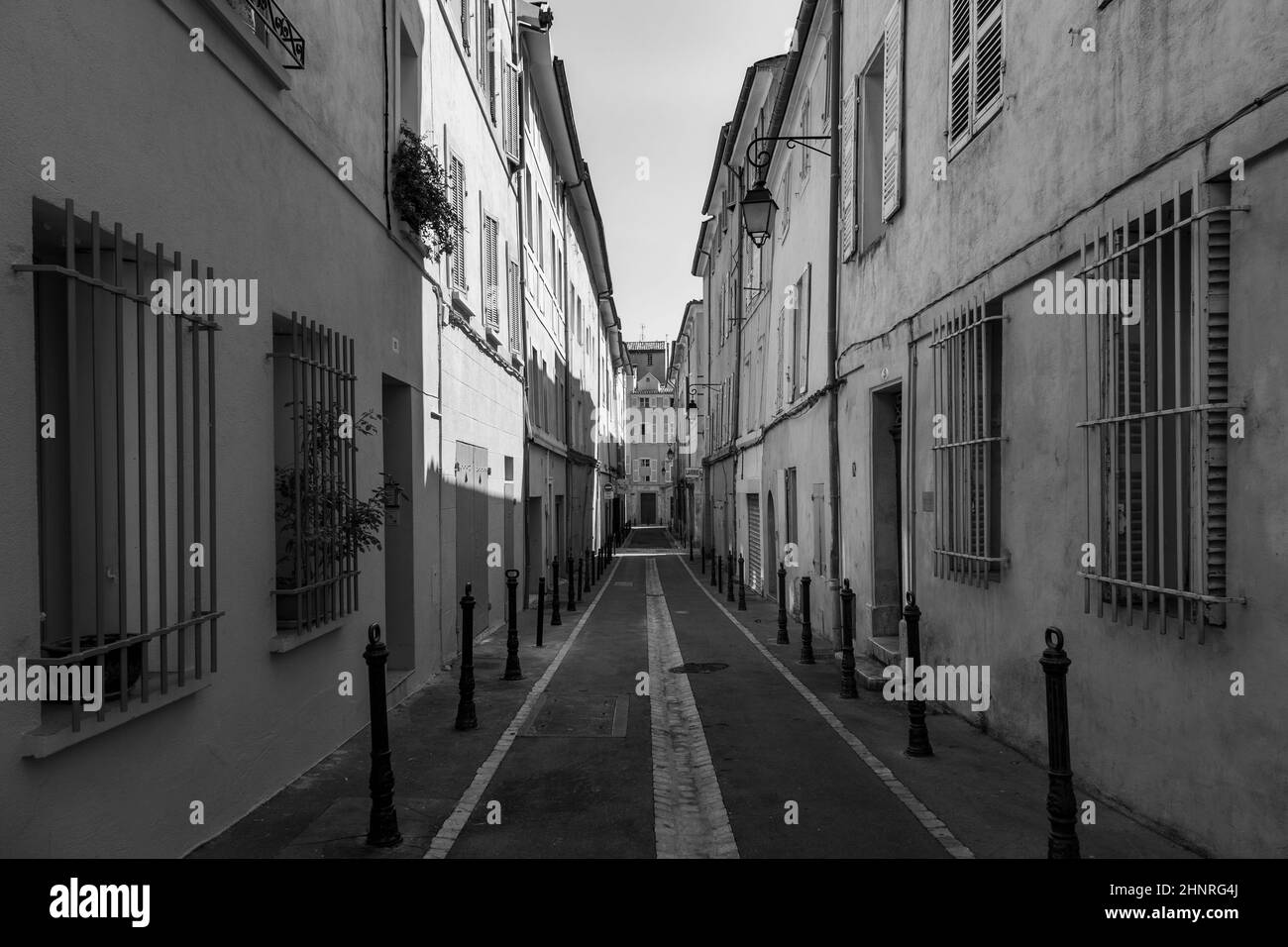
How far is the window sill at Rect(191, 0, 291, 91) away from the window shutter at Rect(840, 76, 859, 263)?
303 inches

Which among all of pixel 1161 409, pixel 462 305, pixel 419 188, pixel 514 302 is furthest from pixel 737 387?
pixel 1161 409

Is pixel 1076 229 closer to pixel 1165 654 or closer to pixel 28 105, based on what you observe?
pixel 1165 654

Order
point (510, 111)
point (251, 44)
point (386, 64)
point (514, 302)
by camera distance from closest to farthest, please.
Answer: point (251, 44)
point (386, 64)
point (510, 111)
point (514, 302)

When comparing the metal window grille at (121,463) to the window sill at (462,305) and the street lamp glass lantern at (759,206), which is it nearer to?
the window sill at (462,305)

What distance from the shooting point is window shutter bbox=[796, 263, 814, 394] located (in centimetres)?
1488

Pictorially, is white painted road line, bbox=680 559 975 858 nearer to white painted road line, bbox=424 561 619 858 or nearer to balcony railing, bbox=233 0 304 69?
white painted road line, bbox=424 561 619 858

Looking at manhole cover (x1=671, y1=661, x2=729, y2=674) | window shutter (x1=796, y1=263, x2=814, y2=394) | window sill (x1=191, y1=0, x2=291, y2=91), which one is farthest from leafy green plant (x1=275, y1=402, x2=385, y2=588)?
window shutter (x1=796, y1=263, x2=814, y2=394)

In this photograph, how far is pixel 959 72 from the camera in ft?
25.7

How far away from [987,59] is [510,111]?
11322mm

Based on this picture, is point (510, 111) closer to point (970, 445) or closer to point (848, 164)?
point (848, 164)

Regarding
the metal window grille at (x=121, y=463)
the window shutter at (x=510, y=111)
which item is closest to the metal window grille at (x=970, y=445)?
the metal window grille at (x=121, y=463)

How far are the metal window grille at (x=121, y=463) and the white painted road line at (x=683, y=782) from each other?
8.82 ft

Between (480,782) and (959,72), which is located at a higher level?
(959,72)

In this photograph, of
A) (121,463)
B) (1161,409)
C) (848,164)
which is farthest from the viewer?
(848,164)
